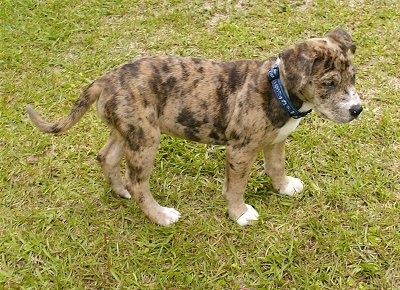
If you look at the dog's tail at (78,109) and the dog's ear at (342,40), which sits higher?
the dog's ear at (342,40)

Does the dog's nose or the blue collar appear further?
the blue collar

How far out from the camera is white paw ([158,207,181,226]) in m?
4.73

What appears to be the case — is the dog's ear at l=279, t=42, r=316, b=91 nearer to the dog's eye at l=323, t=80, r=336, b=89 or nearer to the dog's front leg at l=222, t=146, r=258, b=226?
the dog's eye at l=323, t=80, r=336, b=89

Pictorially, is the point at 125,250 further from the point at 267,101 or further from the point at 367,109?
the point at 367,109

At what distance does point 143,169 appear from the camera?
4.39 m

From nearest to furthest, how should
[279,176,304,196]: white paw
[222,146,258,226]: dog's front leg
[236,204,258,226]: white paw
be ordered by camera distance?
[222,146,258,226]: dog's front leg
[236,204,258,226]: white paw
[279,176,304,196]: white paw

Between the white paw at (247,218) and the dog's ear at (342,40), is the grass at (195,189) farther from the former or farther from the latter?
the dog's ear at (342,40)

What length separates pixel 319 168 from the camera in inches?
207

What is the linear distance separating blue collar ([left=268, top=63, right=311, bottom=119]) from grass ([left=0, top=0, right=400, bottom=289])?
3.77 ft

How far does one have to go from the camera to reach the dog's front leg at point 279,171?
15.6 feet

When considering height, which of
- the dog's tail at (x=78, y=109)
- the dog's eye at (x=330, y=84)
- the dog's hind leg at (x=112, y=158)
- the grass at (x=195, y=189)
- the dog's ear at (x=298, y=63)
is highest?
the dog's ear at (x=298, y=63)

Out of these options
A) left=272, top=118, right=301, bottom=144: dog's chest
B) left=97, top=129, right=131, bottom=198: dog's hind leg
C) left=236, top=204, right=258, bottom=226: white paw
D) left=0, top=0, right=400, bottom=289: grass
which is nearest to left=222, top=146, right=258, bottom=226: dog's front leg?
left=236, top=204, right=258, bottom=226: white paw

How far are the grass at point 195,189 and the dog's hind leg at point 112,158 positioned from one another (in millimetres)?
232

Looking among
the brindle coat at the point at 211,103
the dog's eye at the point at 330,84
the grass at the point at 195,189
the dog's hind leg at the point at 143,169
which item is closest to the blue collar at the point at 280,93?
the brindle coat at the point at 211,103
